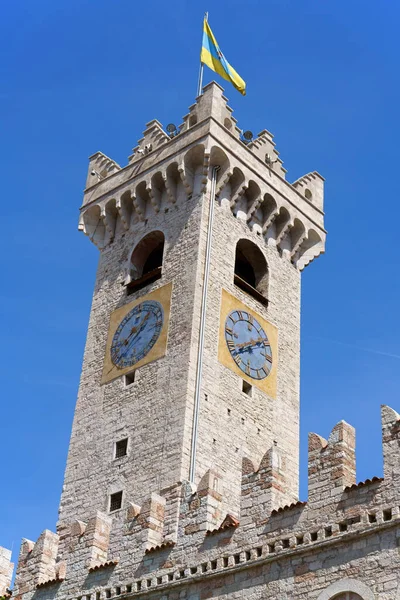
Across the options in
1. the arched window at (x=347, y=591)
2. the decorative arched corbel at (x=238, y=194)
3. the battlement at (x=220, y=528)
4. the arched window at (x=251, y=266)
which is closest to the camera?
the arched window at (x=347, y=591)

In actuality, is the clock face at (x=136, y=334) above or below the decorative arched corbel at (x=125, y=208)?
below

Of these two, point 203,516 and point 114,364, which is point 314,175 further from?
point 203,516

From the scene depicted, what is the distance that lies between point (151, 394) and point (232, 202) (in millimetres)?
6268

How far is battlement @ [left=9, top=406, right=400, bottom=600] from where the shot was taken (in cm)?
1396

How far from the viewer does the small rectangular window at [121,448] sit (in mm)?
23156

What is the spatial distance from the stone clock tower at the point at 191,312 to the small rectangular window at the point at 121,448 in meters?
0.04

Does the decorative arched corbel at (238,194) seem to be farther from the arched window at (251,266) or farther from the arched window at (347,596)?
the arched window at (347,596)

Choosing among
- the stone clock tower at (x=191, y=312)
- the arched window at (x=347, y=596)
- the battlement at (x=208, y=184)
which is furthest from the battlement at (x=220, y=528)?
the battlement at (x=208, y=184)

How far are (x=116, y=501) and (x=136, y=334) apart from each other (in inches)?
179

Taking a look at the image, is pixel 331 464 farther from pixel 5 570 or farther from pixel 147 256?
pixel 147 256

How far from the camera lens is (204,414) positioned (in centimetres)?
2264

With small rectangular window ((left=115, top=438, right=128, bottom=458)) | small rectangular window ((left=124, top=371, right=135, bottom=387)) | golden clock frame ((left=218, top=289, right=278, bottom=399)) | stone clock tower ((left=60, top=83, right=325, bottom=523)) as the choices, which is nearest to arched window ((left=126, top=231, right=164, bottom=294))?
stone clock tower ((left=60, top=83, right=325, bottom=523))

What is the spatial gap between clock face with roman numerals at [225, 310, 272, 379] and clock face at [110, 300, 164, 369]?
1766 mm

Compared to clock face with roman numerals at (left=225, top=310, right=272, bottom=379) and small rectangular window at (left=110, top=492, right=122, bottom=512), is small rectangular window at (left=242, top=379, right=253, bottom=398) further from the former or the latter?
small rectangular window at (left=110, top=492, right=122, bottom=512)
